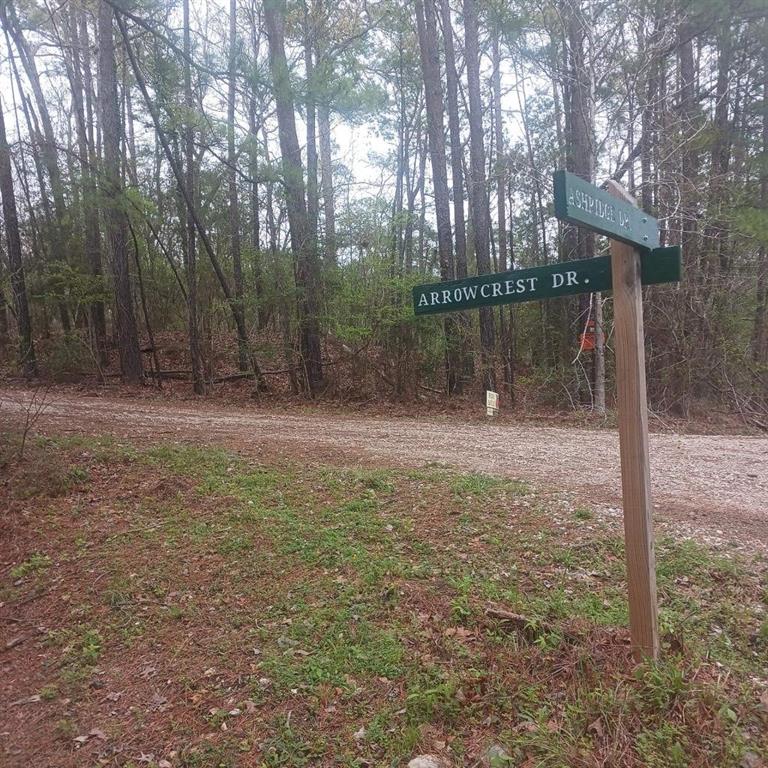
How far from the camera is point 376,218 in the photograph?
45.4 ft

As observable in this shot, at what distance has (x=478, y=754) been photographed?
2650mm

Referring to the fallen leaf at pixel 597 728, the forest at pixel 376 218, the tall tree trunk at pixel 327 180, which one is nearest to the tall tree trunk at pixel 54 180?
the forest at pixel 376 218

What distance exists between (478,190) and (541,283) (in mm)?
12057

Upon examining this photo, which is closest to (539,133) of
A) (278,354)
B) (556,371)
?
(556,371)

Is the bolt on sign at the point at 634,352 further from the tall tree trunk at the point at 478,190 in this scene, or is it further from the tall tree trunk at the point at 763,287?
the tall tree trunk at the point at 763,287

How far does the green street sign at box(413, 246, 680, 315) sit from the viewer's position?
289cm

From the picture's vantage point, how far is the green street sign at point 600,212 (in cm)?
242

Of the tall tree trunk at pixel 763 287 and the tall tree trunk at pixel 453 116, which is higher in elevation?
the tall tree trunk at pixel 453 116

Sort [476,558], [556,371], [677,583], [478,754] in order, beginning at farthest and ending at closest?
[556,371]
[476,558]
[677,583]
[478,754]

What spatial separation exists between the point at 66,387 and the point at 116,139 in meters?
6.81

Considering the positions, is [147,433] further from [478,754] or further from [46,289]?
[46,289]

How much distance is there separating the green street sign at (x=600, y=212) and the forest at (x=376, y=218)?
6.83 meters

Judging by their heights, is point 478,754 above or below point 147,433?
below

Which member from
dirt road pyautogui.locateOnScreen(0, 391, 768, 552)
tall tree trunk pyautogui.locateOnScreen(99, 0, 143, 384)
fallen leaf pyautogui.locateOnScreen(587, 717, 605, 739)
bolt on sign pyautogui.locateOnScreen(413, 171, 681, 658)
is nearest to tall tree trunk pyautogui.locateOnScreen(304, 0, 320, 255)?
tall tree trunk pyautogui.locateOnScreen(99, 0, 143, 384)
